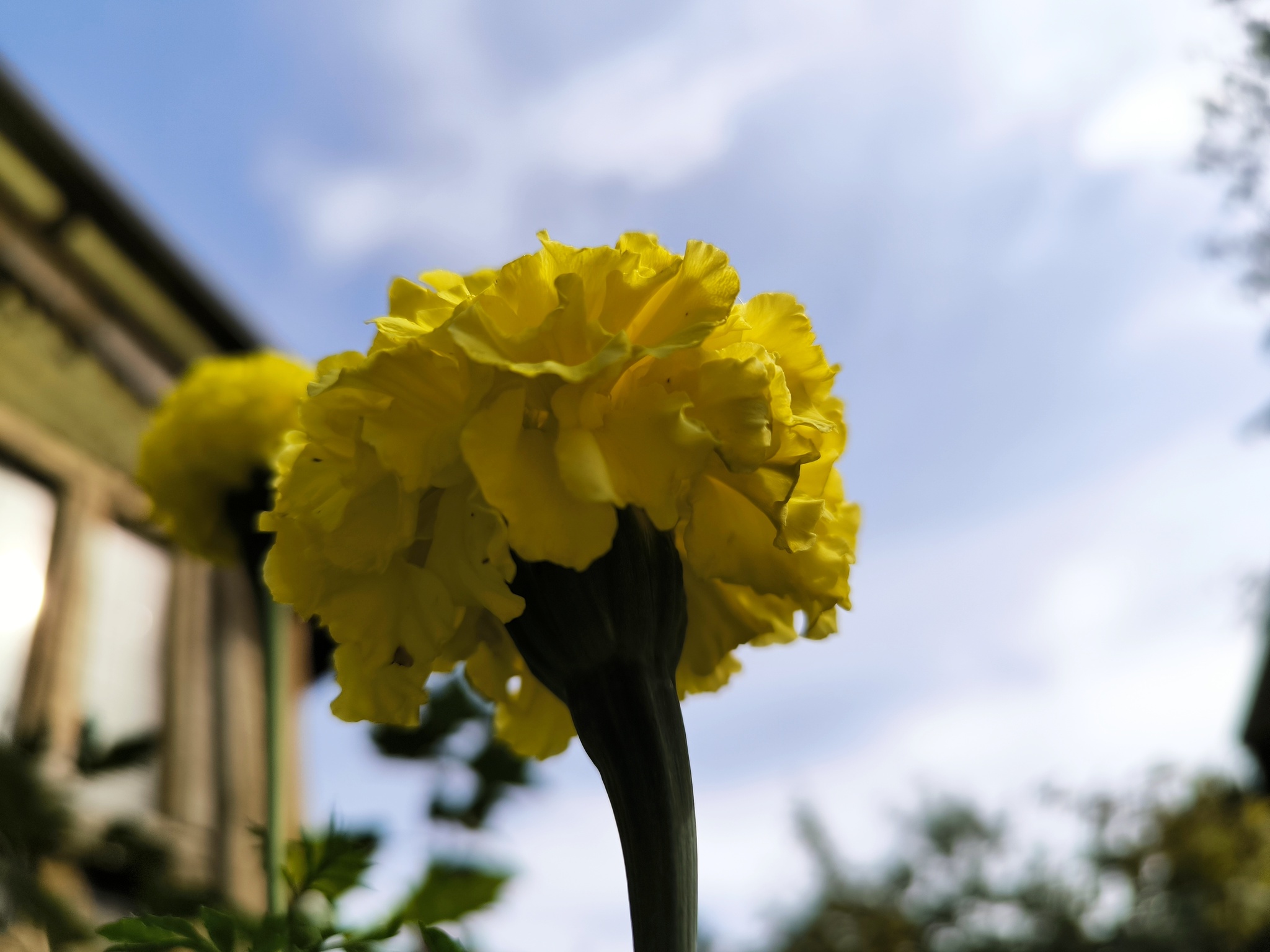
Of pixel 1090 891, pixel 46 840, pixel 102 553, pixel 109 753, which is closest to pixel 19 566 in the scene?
pixel 102 553

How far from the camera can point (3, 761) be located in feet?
1.95

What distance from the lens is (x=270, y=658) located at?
921 mm

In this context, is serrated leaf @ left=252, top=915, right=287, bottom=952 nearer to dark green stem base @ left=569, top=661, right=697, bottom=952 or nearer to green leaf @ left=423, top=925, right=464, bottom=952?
green leaf @ left=423, top=925, right=464, bottom=952

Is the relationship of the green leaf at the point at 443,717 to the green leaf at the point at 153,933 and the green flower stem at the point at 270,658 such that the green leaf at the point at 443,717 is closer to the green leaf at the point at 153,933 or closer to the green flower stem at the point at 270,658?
the green flower stem at the point at 270,658

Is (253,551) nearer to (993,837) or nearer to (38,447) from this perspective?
(38,447)

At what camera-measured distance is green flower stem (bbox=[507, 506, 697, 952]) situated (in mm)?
427

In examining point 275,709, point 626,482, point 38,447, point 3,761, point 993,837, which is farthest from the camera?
point 993,837

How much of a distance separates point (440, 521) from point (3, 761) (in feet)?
1.17

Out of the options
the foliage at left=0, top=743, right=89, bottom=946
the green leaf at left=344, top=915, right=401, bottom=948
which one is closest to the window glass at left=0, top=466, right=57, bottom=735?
the foliage at left=0, top=743, right=89, bottom=946

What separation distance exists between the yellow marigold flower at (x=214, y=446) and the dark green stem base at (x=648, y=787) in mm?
636

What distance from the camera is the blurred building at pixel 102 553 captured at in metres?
2.91

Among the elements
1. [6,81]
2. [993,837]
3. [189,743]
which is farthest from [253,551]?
[993,837]

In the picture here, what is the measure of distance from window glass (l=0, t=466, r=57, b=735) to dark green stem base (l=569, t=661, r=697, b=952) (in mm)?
2637

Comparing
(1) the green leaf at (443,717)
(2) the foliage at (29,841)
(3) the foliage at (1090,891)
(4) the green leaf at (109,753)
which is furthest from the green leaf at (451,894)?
(3) the foliage at (1090,891)
